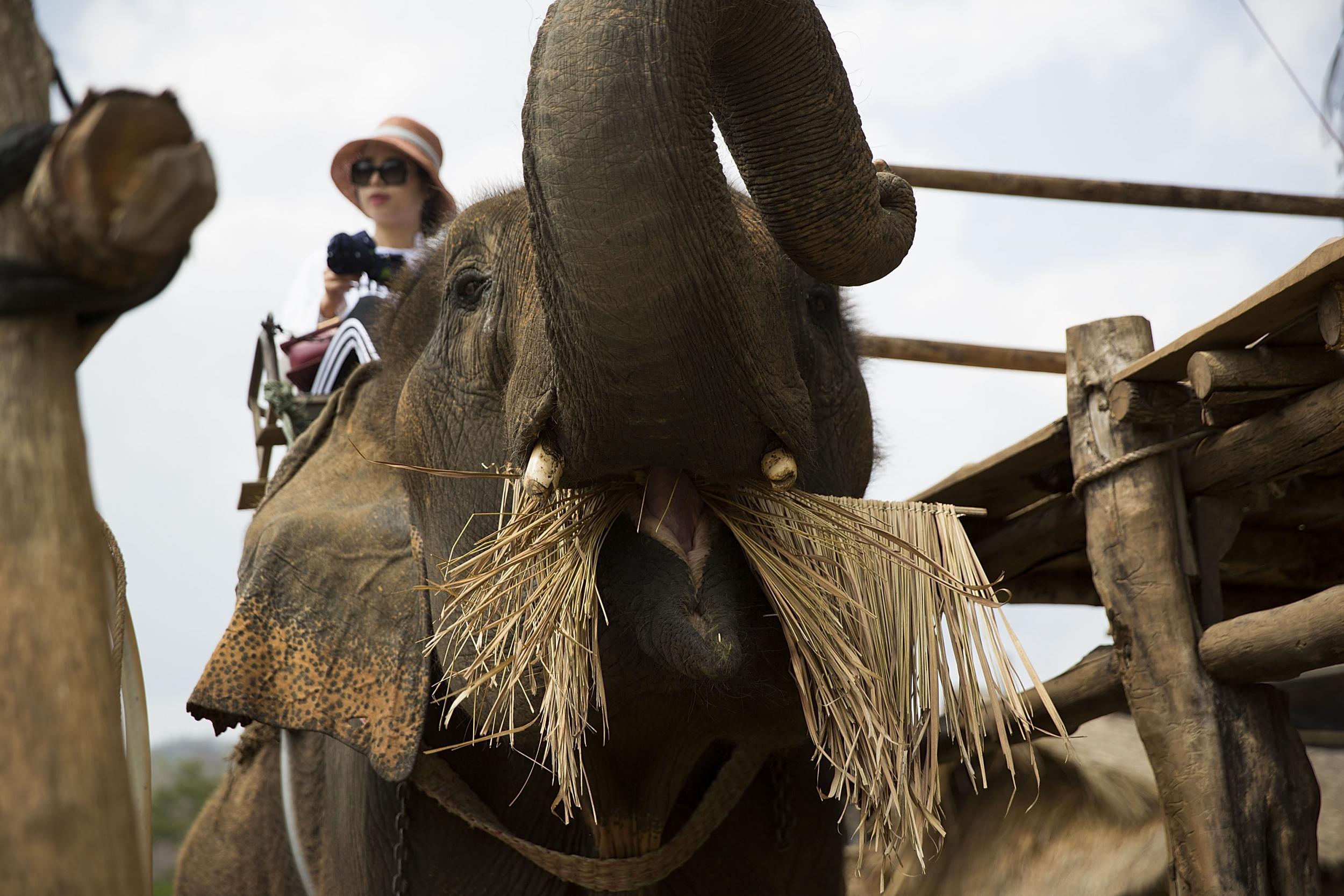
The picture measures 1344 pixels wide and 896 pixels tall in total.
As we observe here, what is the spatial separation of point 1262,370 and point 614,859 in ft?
5.33

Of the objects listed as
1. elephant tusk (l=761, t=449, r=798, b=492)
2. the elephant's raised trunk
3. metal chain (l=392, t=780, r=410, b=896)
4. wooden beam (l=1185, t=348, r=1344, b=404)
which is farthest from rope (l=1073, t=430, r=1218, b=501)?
metal chain (l=392, t=780, r=410, b=896)

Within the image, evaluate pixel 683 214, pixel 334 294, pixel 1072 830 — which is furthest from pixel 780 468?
pixel 1072 830

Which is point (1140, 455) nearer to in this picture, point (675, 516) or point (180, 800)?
point (675, 516)

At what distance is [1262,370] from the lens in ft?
9.21

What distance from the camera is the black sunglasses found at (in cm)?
413

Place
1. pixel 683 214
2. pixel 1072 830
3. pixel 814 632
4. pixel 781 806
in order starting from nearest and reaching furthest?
pixel 683 214 < pixel 814 632 < pixel 781 806 < pixel 1072 830

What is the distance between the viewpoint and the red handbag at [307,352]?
3635 millimetres

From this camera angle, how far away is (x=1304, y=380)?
2838 millimetres

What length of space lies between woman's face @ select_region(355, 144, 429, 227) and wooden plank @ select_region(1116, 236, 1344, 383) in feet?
7.16

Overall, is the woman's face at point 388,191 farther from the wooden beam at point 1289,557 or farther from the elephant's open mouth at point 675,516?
the wooden beam at point 1289,557

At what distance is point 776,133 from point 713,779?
45.8 inches

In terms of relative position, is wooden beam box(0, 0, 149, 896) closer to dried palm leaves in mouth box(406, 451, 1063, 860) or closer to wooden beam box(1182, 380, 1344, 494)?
dried palm leaves in mouth box(406, 451, 1063, 860)

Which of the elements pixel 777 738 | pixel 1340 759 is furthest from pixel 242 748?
pixel 1340 759

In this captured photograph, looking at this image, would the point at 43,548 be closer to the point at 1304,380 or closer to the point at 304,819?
the point at 304,819
